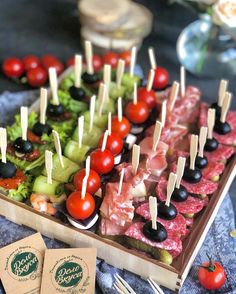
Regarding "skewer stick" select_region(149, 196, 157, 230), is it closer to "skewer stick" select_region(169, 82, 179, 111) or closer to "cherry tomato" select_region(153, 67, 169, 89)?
"skewer stick" select_region(169, 82, 179, 111)

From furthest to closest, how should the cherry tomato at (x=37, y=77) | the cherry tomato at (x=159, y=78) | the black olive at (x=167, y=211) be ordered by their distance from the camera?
1. the cherry tomato at (x=37, y=77)
2. the cherry tomato at (x=159, y=78)
3. the black olive at (x=167, y=211)

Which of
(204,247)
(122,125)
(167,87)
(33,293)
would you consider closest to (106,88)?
(122,125)

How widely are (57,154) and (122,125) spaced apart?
10.4 inches

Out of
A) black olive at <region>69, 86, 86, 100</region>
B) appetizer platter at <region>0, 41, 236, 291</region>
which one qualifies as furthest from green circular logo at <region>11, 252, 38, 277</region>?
black olive at <region>69, 86, 86, 100</region>

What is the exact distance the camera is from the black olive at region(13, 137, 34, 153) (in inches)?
67.3

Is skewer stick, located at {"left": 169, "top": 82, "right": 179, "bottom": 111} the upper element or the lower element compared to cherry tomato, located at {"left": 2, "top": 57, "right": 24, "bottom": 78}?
upper

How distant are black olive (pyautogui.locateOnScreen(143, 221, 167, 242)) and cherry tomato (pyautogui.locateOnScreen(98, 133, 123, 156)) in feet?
0.99

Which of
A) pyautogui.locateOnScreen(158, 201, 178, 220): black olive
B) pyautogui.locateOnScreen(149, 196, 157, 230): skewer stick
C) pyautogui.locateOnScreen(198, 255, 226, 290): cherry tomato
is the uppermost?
pyautogui.locateOnScreen(149, 196, 157, 230): skewer stick

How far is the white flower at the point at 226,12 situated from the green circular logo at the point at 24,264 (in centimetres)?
112

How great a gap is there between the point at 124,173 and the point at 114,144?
114 millimetres

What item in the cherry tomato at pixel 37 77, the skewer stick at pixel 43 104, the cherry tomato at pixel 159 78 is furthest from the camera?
the cherry tomato at pixel 37 77

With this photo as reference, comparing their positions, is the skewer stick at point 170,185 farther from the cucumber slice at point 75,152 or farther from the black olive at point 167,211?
the cucumber slice at point 75,152

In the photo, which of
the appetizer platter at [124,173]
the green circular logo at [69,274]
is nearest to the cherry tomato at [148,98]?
the appetizer platter at [124,173]

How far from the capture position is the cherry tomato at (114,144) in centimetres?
173
